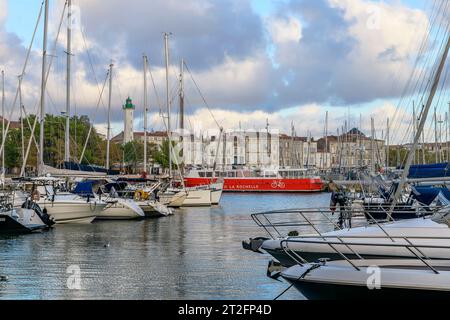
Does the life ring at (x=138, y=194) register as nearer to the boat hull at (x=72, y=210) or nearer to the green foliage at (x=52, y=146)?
the boat hull at (x=72, y=210)

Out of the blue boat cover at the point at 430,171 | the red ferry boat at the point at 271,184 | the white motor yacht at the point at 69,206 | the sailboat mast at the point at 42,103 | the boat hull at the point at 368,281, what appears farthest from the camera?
the red ferry boat at the point at 271,184

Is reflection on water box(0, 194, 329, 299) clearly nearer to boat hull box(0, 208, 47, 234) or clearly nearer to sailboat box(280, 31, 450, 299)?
boat hull box(0, 208, 47, 234)

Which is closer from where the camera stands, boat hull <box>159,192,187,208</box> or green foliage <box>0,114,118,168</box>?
boat hull <box>159,192,187,208</box>

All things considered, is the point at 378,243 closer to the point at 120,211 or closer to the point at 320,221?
the point at 320,221

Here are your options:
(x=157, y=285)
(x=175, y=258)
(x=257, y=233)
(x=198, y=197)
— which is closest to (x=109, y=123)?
(x=198, y=197)

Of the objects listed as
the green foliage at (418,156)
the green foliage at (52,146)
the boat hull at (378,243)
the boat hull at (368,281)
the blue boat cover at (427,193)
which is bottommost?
the boat hull at (368,281)

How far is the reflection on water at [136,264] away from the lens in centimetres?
1811

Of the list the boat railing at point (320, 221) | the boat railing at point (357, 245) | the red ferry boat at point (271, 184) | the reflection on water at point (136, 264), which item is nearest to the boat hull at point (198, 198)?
the boat railing at point (320, 221)

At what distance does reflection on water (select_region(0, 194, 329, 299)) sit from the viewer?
1811cm

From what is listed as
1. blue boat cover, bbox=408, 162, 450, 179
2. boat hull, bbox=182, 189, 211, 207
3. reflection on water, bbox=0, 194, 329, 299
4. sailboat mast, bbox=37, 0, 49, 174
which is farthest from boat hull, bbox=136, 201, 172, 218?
blue boat cover, bbox=408, 162, 450, 179

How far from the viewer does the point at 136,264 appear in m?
23.7

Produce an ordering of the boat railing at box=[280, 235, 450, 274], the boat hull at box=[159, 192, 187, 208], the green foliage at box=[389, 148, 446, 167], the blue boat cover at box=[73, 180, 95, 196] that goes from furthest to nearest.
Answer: the green foliage at box=[389, 148, 446, 167] → the boat hull at box=[159, 192, 187, 208] → the blue boat cover at box=[73, 180, 95, 196] → the boat railing at box=[280, 235, 450, 274]
